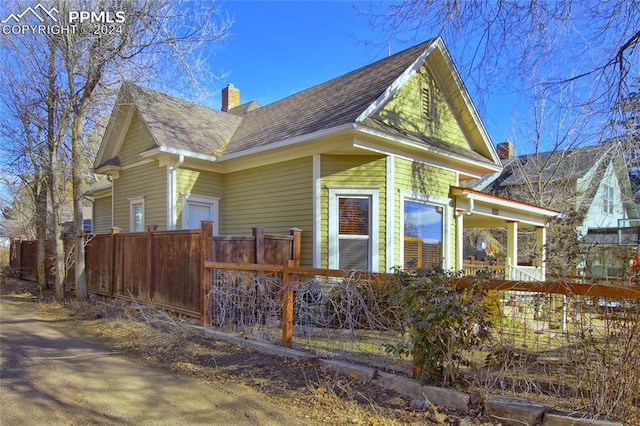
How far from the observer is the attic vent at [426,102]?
10516 millimetres

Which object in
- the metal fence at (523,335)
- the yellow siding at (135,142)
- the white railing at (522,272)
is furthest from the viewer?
the white railing at (522,272)

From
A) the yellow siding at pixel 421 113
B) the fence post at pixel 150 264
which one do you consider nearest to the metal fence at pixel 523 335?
the fence post at pixel 150 264

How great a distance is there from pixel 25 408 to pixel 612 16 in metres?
8.70

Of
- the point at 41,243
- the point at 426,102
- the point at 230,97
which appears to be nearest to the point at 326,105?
the point at 426,102

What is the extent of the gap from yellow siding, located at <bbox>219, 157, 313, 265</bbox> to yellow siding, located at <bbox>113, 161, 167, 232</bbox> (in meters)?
1.53

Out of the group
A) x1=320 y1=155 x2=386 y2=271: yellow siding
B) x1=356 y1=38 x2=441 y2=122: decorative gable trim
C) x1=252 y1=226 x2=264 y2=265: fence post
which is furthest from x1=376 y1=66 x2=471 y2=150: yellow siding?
x1=252 y1=226 x2=264 y2=265: fence post

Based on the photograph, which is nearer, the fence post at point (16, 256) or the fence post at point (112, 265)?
the fence post at point (112, 265)

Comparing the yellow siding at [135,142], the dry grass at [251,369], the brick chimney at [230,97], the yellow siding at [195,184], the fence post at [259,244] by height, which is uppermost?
the brick chimney at [230,97]

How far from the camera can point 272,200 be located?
1023 cm

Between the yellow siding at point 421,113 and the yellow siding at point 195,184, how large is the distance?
486 cm

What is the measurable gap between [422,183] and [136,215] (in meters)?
8.31

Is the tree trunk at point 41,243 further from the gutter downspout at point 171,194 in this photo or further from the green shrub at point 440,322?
the green shrub at point 440,322

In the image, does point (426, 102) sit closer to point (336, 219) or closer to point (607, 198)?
point (336, 219)

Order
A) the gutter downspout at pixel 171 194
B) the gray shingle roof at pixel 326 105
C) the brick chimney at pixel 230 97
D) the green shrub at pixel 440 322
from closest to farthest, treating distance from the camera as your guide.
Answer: the green shrub at pixel 440 322 → the gray shingle roof at pixel 326 105 → the gutter downspout at pixel 171 194 → the brick chimney at pixel 230 97
